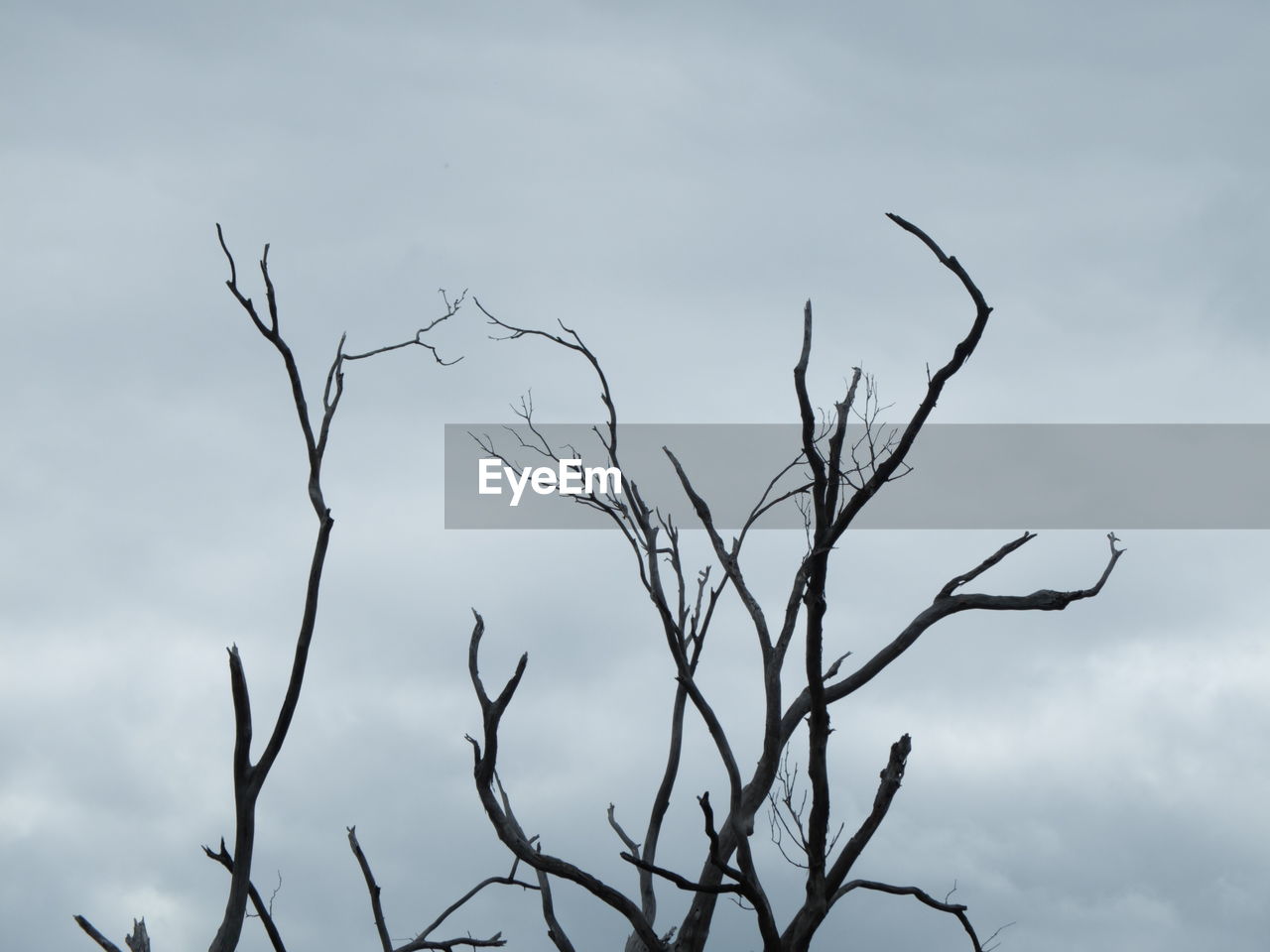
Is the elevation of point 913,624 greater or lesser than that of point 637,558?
lesser

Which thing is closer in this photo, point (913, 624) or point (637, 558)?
point (913, 624)

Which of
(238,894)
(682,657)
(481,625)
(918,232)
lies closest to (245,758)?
(238,894)

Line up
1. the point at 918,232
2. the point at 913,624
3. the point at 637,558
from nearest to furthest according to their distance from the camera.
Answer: the point at 918,232 < the point at 913,624 < the point at 637,558

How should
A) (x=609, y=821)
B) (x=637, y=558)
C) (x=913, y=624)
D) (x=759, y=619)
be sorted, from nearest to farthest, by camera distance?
(x=913, y=624)
(x=759, y=619)
(x=637, y=558)
(x=609, y=821)

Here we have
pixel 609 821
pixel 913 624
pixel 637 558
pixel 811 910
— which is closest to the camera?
pixel 811 910

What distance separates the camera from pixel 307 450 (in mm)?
8664

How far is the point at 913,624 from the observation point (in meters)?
7.82

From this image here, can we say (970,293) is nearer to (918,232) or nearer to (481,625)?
(918,232)

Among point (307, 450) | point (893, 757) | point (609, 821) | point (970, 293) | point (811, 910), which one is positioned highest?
point (307, 450)

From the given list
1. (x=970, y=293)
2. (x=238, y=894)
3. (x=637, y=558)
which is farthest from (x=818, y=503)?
(x=238, y=894)

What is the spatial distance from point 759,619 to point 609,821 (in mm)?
Answer: 2993

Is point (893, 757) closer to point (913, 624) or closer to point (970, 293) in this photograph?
point (913, 624)

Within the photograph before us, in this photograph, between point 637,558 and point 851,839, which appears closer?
point 851,839

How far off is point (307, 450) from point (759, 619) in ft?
10.6
